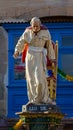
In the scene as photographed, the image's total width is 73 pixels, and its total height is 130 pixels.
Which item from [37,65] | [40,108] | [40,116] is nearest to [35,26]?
[37,65]

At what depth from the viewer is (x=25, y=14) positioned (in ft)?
69.5

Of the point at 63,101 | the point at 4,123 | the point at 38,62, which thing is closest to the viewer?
the point at 38,62

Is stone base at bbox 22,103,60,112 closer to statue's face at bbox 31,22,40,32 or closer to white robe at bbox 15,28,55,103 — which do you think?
white robe at bbox 15,28,55,103

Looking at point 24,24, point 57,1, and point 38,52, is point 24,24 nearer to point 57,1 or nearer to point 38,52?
point 57,1

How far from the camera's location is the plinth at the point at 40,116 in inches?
→ 527

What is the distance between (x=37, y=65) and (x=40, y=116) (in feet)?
3.20

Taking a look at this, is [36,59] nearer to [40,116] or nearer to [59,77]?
[40,116]

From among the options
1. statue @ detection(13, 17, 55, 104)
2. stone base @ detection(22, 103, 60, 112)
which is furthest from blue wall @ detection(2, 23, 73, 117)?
stone base @ detection(22, 103, 60, 112)

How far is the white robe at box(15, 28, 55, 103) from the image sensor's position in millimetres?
13453

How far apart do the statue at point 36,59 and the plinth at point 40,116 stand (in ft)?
0.43

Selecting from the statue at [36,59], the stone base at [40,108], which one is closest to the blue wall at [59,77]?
the statue at [36,59]

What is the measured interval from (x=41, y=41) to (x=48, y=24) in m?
6.66

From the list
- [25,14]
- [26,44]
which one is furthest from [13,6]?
[26,44]

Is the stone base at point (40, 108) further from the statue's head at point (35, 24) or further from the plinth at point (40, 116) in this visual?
the statue's head at point (35, 24)
